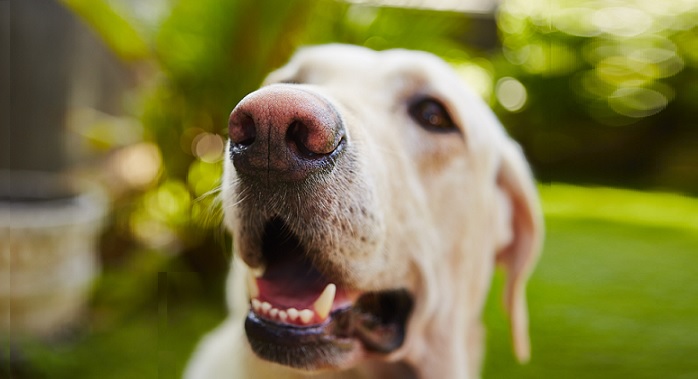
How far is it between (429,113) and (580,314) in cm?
190

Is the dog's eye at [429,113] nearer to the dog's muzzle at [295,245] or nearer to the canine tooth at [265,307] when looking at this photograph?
the dog's muzzle at [295,245]

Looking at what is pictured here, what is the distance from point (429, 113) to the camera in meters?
1.12

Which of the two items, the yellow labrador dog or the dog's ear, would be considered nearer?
the yellow labrador dog

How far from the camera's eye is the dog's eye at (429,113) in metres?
1.11

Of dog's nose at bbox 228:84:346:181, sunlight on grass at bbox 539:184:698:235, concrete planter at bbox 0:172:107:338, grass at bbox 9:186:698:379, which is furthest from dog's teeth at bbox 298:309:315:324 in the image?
concrete planter at bbox 0:172:107:338

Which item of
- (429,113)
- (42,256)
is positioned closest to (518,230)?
A: (429,113)

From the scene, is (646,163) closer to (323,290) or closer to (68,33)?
(323,290)

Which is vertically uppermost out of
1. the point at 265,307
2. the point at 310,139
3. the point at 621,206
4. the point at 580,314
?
the point at 310,139

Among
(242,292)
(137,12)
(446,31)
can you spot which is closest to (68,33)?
(137,12)

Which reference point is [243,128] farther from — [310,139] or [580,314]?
[580,314]

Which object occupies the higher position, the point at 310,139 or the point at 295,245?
the point at 310,139

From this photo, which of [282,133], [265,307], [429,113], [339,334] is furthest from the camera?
[429,113]

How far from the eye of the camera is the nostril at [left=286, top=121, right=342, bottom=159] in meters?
0.64

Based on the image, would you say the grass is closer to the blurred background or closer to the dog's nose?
the blurred background
